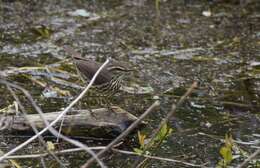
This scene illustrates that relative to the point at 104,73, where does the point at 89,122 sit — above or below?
below

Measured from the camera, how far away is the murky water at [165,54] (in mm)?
7105

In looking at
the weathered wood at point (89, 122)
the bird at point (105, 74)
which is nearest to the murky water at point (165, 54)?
the weathered wood at point (89, 122)

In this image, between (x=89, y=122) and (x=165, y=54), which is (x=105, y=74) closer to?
(x=89, y=122)

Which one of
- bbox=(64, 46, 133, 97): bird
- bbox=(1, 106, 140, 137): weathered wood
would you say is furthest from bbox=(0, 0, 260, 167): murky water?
bbox=(64, 46, 133, 97): bird

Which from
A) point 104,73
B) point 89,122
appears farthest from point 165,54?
point 89,122

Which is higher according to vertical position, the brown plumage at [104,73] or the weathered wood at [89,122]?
the brown plumage at [104,73]

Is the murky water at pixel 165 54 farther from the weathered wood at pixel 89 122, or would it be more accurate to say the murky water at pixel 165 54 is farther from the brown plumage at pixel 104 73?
the brown plumage at pixel 104 73

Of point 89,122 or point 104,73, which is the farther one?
point 104,73

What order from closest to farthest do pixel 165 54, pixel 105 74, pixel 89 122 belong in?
pixel 89 122 < pixel 105 74 < pixel 165 54

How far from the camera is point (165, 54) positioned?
355 inches

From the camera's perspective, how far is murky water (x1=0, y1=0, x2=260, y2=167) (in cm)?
711

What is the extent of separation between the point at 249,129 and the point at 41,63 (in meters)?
2.89

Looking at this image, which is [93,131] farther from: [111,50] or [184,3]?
[184,3]

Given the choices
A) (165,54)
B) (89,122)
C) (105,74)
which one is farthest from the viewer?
(165,54)
